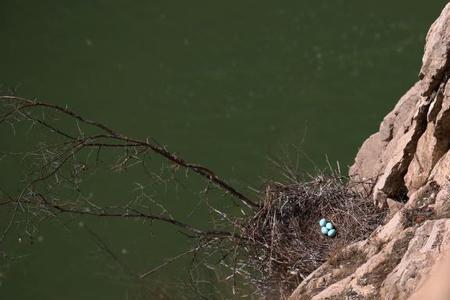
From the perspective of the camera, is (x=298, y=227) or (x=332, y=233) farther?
(x=298, y=227)

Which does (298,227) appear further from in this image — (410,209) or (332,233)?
(410,209)

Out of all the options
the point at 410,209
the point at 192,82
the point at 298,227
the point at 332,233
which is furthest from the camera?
the point at 192,82

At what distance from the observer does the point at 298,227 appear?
5.57 m

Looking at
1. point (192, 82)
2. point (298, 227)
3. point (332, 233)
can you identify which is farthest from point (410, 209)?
point (192, 82)

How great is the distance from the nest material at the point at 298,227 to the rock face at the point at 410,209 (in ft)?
0.50

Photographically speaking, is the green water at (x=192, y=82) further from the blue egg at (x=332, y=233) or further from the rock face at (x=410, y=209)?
the rock face at (x=410, y=209)

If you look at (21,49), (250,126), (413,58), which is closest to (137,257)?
(250,126)

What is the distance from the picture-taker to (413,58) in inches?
364

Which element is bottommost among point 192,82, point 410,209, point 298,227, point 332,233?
point 410,209

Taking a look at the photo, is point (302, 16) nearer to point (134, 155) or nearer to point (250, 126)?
point (250, 126)

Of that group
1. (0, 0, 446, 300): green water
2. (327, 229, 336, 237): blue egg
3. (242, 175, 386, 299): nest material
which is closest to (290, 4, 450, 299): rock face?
(242, 175, 386, 299): nest material

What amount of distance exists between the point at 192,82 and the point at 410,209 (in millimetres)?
6047

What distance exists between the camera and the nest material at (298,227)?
209 inches

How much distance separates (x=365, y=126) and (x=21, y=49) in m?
4.63
